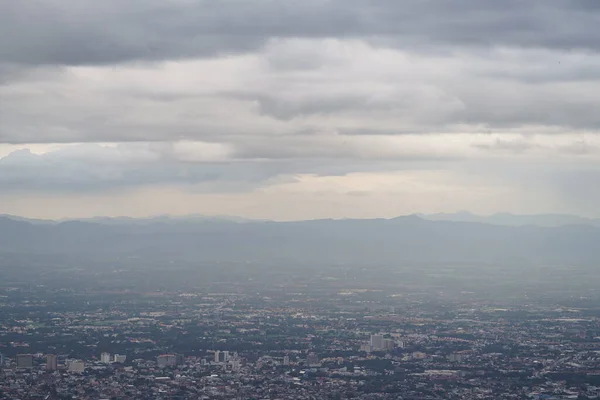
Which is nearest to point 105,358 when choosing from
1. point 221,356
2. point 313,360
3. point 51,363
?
point 51,363

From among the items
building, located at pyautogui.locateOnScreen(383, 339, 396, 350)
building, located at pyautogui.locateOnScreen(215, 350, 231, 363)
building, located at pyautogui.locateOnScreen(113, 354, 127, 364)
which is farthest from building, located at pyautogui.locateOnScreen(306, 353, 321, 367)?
building, located at pyautogui.locateOnScreen(113, 354, 127, 364)

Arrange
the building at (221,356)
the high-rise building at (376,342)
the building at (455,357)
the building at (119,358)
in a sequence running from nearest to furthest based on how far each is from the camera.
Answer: the building at (119,358) < the building at (221,356) < the building at (455,357) < the high-rise building at (376,342)

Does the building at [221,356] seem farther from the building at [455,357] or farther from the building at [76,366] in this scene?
the building at [455,357]

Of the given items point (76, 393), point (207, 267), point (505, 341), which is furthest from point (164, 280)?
point (76, 393)

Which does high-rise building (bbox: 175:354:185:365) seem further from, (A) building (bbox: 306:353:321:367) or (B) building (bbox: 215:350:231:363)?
(A) building (bbox: 306:353:321:367)

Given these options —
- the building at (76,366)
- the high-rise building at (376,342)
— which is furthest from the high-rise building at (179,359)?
the high-rise building at (376,342)

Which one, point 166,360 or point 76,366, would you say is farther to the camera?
point 166,360

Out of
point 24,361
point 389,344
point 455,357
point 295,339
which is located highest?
point 389,344

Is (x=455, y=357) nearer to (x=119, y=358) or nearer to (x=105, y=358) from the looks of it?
(x=119, y=358)

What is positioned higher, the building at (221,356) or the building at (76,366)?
the building at (221,356)
